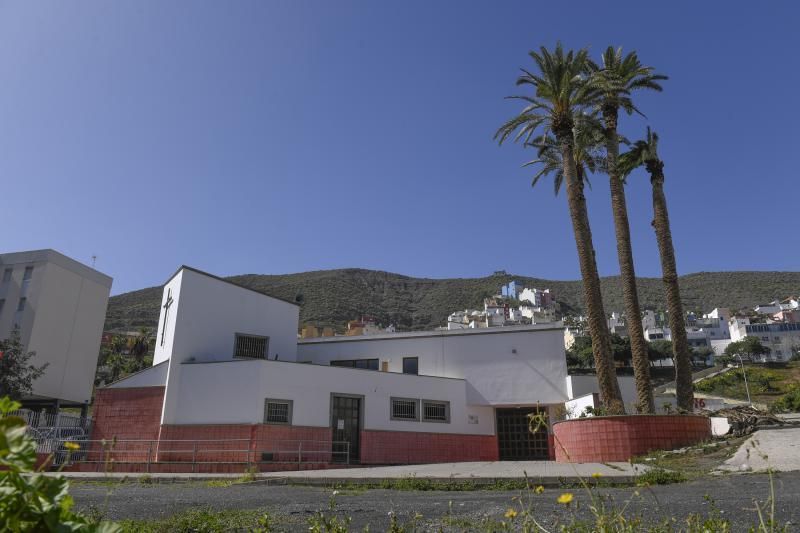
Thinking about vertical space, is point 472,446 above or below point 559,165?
below

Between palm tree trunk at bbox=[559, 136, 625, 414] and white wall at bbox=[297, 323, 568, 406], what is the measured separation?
6.89 meters

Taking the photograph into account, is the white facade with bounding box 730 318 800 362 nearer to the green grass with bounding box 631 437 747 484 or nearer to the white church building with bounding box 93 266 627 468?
the white church building with bounding box 93 266 627 468

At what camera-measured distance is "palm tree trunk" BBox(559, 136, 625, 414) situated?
65.0 ft

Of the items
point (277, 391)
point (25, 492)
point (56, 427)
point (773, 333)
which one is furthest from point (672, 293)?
point (773, 333)

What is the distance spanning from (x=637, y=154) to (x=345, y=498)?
2119cm

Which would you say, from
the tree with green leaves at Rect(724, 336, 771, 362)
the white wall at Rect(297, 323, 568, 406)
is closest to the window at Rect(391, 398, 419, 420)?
the white wall at Rect(297, 323, 568, 406)

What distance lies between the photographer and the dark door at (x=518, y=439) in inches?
1107

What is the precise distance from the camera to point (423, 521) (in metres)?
6.43

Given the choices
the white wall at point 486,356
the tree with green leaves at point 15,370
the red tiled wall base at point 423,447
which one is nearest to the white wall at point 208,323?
the white wall at point 486,356

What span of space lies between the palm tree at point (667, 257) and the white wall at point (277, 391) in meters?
11.2

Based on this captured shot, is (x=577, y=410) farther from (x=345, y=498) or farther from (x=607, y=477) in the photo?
(x=345, y=498)

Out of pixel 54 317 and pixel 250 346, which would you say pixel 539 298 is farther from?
pixel 250 346

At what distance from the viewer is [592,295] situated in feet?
69.7

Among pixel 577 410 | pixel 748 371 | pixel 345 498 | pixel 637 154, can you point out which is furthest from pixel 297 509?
pixel 748 371
